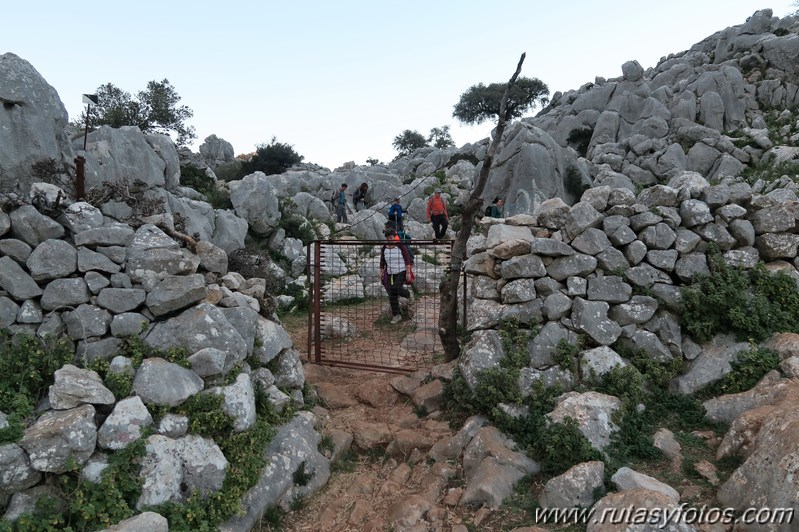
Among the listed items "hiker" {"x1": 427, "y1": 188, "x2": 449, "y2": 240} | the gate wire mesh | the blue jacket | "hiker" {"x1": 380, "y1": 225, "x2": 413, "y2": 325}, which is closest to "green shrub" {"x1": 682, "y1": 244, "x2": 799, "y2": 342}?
the gate wire mesh

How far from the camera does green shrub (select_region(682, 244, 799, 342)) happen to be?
217 inches

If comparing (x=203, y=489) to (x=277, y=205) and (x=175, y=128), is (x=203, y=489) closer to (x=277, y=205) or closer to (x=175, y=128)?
(x=277, y=205)

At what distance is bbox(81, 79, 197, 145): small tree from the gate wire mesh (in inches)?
877

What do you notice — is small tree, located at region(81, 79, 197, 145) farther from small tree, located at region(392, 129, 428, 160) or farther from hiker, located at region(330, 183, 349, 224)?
small tree, located at region(392, 129, 428, 160)

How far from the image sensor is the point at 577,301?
5797mm

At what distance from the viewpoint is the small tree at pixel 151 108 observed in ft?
92.6

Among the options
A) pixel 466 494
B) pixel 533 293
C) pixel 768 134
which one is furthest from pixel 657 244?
pixel 768 134

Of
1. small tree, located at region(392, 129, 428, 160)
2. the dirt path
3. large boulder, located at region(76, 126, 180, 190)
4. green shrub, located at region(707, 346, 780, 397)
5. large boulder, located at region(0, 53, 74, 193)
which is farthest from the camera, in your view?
small tree, located at region(392, 129, 428, 160)

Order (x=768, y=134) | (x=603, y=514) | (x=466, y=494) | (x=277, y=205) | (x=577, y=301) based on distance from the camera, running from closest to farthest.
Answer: (x=603, y=514)
(x=466, y=494)
(x=577, y=301)
(x=277, y=205)
(x=768, y=134)

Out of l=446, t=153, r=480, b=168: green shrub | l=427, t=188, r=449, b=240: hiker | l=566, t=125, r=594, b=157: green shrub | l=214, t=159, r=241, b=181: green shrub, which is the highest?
l=566, t=125, r=594, b=157: green shrub

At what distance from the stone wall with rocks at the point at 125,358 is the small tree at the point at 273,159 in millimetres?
31289

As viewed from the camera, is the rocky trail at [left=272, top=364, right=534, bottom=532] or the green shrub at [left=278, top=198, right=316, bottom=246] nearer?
the rocky trail at [left=272, top=364, right=534, bottom=532]

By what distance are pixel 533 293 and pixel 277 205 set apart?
12.8m

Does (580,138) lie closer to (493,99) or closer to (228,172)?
(493,99)
